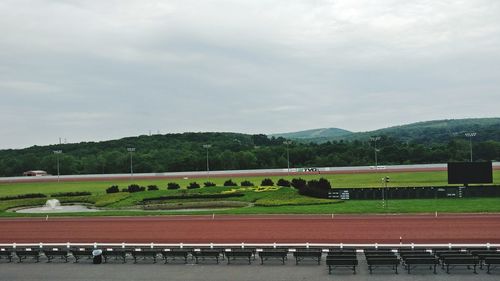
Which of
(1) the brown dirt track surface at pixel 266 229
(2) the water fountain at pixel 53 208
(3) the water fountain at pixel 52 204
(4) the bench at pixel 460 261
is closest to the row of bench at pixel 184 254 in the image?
(1) the brown dirt track surface at pixel 266 229

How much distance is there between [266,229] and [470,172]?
2235cm

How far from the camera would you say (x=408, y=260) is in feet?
60.3

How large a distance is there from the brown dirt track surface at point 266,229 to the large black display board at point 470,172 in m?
11.8

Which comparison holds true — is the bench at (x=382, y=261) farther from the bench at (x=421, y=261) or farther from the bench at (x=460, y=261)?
the bench at (x=460, y=261)

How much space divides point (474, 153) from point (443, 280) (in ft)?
327

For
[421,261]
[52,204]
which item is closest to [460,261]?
[421,261]

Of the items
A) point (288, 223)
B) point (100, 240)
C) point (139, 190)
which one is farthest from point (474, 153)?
point (100, 240)

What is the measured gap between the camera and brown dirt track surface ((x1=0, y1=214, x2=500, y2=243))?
998 inches

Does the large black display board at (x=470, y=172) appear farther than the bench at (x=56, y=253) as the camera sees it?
Yes

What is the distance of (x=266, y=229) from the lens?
28266 mm

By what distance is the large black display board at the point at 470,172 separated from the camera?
135 feet

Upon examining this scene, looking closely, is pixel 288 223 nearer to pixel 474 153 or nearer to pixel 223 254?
pixel 223 254

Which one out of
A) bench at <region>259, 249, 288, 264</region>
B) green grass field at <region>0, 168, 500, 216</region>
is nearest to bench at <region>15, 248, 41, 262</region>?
bench at <region>259, 249, 288, 264</region>

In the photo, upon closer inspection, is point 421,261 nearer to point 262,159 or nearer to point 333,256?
point 333,256
